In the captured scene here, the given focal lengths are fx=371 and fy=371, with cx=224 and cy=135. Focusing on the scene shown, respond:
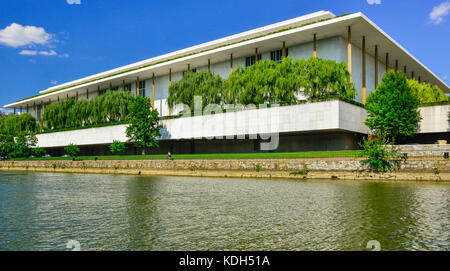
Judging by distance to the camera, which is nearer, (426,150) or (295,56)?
(426,150)

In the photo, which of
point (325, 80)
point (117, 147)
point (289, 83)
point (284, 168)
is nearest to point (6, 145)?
point (117, 147)

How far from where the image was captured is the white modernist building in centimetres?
3738

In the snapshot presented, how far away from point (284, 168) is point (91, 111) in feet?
131

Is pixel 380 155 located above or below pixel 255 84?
below

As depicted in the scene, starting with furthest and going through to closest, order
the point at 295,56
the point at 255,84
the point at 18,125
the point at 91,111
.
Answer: the point at 18,125 < the point at 91,111 < the point at 295,56 < the point at 255,84

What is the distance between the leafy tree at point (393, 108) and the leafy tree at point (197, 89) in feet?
59.5

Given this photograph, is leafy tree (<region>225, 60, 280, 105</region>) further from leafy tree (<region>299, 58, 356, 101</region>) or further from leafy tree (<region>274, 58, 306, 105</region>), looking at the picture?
leafy tree (<region>299, 58, 356, 101</region>)

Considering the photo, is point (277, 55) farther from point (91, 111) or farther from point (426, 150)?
point (91, 111)

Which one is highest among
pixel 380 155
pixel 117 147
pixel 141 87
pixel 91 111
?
pixel 141 87

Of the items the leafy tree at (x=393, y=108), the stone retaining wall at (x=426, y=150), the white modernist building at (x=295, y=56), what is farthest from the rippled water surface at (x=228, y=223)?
the white modernist building at (x=295, y=56)

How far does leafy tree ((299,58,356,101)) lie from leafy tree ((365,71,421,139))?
2.77 metres

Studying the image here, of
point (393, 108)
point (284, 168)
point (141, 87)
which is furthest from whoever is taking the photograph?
point (141, 87)

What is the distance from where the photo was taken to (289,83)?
3753 cm

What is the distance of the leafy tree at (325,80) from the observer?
3650 cm
